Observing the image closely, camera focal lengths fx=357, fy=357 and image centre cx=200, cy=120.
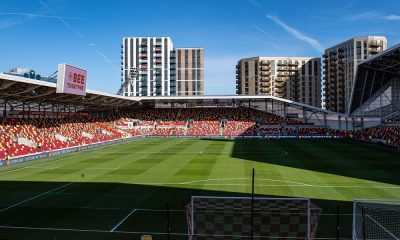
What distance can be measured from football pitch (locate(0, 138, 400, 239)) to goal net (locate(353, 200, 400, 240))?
724mm

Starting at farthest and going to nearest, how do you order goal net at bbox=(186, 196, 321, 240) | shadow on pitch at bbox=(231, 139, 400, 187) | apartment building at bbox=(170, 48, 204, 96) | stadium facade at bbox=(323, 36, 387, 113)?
apartment building at bbox=(170, 48, 204, 96), stadium facade at bbox=(323, 36, 387, 113), shadow on pitch at bbox=(231, 139, 400, 187), goal net at bbox=(186, 196, 321, 240)

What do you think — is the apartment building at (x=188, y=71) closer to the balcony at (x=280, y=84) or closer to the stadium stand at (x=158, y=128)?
the balcony at (x=280, y=84)

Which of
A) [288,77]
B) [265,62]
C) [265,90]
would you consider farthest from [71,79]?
[288,77]

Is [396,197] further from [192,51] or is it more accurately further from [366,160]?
[192,51]

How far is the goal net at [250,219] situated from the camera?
14.9 m

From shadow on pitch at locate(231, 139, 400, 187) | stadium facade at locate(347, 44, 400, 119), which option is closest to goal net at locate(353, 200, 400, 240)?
shadow on pitch at locate(231, 139, 400, 187)

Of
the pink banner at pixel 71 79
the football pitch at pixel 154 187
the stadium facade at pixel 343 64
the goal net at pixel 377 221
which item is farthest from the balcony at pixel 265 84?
the goal net at pixel 377 221

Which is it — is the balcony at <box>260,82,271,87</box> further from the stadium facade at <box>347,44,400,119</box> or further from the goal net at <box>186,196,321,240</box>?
the goal net at <box>186,196,321,240</box>

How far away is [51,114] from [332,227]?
6270cm

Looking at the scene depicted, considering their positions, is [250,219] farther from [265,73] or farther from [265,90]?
[265,90]

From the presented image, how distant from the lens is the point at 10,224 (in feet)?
59.0

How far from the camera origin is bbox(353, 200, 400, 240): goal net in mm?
14648

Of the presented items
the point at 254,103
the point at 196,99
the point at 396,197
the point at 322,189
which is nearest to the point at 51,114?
the point at 196,99

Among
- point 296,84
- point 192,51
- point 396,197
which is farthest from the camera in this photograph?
point 192,51
